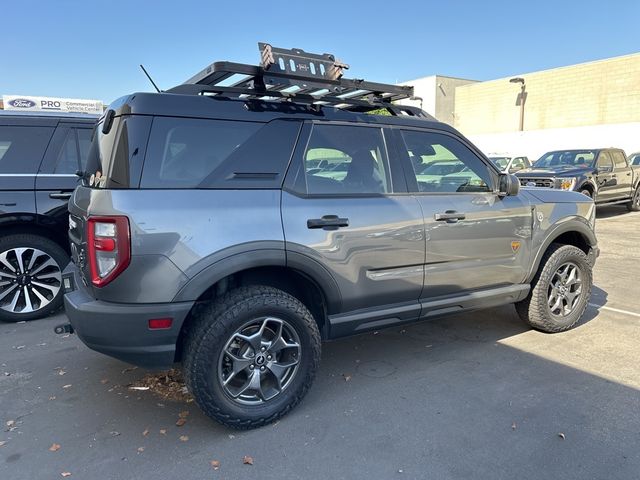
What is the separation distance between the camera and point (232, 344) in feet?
9.61

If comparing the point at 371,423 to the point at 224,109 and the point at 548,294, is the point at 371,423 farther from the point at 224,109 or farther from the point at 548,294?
the point at 548,294

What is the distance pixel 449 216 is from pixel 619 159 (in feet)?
40.5

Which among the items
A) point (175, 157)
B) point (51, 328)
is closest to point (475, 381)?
point (175, 157)

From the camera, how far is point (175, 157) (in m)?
2.79

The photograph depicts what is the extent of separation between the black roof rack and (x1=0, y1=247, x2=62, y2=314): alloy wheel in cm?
270

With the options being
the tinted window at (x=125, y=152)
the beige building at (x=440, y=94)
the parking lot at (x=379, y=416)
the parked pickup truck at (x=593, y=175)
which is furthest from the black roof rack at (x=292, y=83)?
the beige building at (x=440, y=94)

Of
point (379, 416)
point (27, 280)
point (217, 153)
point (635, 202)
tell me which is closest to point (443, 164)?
point (217, 153)

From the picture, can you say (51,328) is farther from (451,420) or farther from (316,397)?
(451,420)

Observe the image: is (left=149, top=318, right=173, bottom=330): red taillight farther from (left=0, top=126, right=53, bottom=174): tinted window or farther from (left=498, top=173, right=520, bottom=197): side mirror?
(left=0, top=126, right=53, bottom=174): tinted window

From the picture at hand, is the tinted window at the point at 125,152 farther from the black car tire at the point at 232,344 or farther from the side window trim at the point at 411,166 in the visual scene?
the side window trim at the point at 411,166

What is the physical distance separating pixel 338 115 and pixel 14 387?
3.13m

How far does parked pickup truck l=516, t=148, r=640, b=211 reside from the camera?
38.1 ft

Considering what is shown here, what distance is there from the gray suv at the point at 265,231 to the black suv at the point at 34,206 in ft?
6.02

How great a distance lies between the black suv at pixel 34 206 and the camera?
4.71 m
